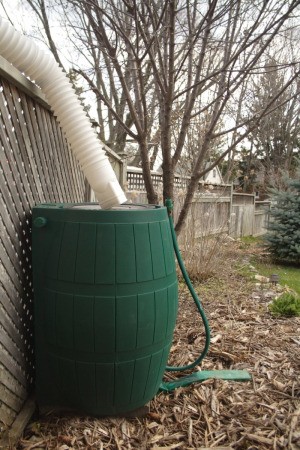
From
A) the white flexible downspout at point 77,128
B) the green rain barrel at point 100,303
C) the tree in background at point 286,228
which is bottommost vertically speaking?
the tree in background at point 286,228

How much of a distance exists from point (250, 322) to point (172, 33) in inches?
93.8

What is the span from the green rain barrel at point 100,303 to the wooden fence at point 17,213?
96mm

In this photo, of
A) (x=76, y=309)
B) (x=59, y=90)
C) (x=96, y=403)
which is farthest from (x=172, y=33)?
(x=96, y=403)

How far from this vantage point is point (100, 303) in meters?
1.52

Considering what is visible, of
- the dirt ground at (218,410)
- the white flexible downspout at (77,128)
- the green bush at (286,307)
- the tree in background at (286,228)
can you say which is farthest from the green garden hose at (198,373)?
the tree in background at (286,228)

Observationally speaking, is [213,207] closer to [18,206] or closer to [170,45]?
[170,45]

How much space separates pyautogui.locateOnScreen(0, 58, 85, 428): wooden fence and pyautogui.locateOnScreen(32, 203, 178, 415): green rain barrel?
96 mm

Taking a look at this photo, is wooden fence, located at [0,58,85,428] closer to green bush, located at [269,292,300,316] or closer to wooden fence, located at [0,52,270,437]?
wooden fence, located at [0,52,270,437]

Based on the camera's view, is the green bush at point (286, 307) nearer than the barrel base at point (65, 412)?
No

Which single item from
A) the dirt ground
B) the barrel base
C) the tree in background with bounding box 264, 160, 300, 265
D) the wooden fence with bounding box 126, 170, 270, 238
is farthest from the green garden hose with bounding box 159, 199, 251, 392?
the tree in background with bounding box 264, 160, 300, 265

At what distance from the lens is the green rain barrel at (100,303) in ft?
5.00

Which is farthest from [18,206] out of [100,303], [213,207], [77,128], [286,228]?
[286,228]

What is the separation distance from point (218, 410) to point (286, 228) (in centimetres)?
608

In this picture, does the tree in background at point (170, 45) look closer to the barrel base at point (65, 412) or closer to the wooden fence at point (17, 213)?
the wooden fence at point (17, 213)
